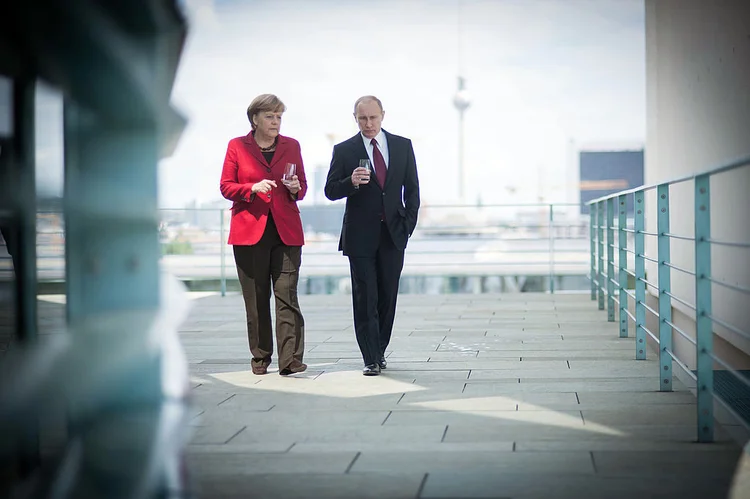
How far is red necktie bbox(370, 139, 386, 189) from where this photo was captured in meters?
4.36

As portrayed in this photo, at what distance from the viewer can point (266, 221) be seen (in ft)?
14.1

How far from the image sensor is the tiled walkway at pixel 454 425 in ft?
8.25

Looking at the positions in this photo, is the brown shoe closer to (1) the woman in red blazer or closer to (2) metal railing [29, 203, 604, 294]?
(1) the woman in red blazer

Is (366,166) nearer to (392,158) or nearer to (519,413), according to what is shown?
(392,158)

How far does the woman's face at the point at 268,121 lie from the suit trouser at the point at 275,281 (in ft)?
1.27

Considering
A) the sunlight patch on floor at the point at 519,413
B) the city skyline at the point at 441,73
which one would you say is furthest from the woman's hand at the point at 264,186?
the city skyline at the point at 441,73

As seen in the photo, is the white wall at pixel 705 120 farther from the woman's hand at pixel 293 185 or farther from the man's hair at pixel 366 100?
the woman's hand at pixel 293 185

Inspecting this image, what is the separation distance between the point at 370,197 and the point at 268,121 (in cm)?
55

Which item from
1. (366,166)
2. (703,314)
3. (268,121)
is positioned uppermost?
(268,121)

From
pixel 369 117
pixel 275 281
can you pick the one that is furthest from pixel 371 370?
pixel 369 117

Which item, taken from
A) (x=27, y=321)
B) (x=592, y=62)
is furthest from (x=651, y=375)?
(x=592, y=62)

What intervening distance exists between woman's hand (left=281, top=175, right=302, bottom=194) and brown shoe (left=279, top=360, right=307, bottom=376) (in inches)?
31.3

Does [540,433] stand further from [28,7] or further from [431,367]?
[28,7]

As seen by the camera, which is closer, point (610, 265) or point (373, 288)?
point (373, 288)
